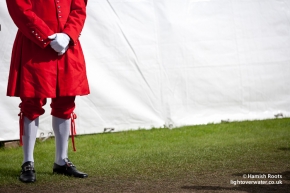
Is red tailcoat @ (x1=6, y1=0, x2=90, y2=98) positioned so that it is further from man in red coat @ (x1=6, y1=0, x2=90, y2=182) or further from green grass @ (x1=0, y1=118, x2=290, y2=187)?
green grass @ (x1=0, y1=118, x2=290, y2=187)

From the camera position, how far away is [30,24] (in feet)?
13.3

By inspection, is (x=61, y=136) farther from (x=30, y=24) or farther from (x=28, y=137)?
(x=30, y=24)

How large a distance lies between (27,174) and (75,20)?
1110 millimetres

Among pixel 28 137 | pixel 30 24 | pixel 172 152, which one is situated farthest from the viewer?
pixel 172 152

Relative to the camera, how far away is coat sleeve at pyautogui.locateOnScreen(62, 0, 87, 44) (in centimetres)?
418

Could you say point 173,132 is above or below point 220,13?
below

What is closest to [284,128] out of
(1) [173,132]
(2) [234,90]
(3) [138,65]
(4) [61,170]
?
(2) [234,90]

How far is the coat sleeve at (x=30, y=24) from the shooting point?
159 inches

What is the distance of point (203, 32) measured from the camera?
6.50 m

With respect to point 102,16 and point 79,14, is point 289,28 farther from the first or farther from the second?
point 79,14

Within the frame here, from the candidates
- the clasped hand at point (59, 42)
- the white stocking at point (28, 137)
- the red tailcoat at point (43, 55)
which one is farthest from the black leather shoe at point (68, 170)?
the clasped hand at point (59, 42)

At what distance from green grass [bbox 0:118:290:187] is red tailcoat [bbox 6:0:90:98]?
636 millimetres

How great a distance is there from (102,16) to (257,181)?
9.41 ft

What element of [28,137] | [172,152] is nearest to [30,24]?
[28,137]
